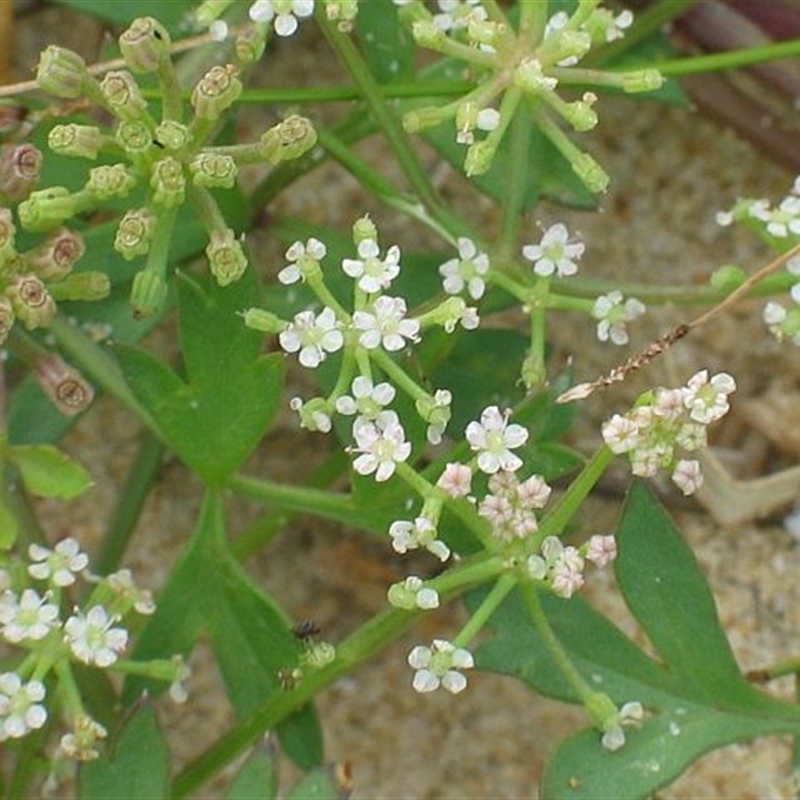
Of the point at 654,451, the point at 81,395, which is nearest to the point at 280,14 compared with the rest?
the point at 81,395

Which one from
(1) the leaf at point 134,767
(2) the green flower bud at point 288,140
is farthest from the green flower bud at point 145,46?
(1) the leaf at point 134,767

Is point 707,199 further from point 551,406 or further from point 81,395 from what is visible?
point 81,395

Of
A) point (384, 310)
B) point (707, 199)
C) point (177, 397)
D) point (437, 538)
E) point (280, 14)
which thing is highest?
point (280, 14)

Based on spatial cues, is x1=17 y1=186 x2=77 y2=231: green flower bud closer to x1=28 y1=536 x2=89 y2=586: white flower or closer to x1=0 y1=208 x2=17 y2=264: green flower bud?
x1=0 y1=208 x2=17 y2=264: green flower bud

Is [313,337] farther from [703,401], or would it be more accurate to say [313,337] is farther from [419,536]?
[703,401]

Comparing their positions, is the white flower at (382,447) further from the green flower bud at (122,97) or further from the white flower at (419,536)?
the green flower bud at (122,97)

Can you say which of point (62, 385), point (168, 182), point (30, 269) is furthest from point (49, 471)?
point (168, 182)
